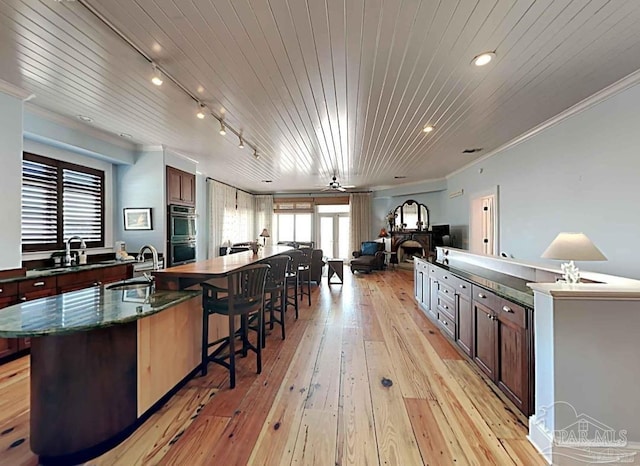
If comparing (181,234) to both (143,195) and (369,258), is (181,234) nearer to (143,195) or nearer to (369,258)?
(143,195)

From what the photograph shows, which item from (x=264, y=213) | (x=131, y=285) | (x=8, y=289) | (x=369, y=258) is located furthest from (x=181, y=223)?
(x=264, y=213)

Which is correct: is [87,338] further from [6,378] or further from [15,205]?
[15,205]

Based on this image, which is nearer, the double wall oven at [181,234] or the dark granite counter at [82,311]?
the dark granite counter at [82,311]

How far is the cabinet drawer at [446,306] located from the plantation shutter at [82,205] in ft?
16.6

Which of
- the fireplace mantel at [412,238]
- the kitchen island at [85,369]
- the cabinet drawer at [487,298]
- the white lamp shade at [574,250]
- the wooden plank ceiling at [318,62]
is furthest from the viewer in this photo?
the fireplace mantel at [412,238]

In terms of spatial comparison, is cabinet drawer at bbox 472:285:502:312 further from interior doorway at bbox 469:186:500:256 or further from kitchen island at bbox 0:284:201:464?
interior doorway at bbox 469:186:500:256

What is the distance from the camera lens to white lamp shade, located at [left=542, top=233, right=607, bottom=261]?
5.92 ft

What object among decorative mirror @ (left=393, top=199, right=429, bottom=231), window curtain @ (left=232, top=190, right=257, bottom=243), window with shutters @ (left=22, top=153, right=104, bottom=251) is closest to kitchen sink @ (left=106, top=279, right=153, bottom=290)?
window with shutters @ (left=22, top=153, right=104, bottom=251)

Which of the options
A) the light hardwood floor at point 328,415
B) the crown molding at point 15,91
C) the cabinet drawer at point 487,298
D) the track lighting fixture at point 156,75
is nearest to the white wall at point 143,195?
the crown molding at point 15,91

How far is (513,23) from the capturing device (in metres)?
2.06

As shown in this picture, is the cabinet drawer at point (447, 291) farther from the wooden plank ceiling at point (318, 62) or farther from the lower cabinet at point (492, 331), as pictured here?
the wooden plank ceiling at point (318, 62)

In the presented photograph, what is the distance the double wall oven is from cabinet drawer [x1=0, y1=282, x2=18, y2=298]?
2264mm

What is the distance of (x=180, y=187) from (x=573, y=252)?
558 centimetres

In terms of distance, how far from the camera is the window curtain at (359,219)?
10508 millimetres
